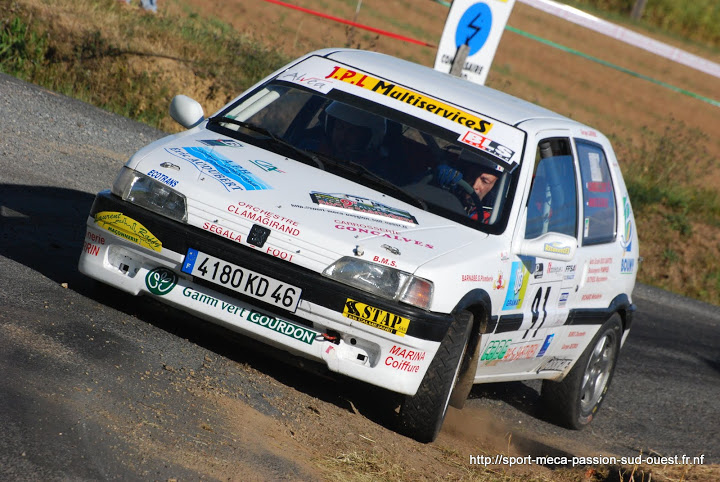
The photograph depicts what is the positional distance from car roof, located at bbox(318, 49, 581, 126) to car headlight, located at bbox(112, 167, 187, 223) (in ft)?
6.04

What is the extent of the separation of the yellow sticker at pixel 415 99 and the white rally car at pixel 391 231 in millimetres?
13

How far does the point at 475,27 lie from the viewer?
11203mm

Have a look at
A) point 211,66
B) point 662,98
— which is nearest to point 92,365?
point 211,66

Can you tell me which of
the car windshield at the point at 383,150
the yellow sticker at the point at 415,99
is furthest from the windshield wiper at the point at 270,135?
the yellow sticker at the point at 415,99

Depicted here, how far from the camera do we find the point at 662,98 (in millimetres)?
29625

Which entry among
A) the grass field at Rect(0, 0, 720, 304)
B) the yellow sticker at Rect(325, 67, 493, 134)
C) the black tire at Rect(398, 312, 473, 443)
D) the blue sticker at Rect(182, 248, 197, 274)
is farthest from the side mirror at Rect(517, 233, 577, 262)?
the grass field at Rect(0, 0, 720, 304)

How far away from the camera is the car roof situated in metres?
6.62

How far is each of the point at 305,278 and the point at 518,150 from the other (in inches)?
70.9

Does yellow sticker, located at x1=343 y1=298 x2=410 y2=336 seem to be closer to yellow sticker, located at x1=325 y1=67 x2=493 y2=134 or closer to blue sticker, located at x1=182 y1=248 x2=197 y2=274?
blue sticker, located at x1=182 y1=248 x2=197 y2=274

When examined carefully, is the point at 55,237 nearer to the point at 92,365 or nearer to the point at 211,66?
the point at 92,365

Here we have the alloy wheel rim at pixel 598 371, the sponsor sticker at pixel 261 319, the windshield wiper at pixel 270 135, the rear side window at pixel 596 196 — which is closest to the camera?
the sponsor sticker at pixel 261 319

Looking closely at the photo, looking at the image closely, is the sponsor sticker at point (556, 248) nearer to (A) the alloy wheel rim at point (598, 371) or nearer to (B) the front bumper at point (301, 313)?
(B) the front bumper at point (301, 313)

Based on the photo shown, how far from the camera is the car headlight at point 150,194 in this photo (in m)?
5.41

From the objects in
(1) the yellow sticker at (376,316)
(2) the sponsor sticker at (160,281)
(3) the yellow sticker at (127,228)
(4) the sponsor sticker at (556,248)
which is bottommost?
(2) the sponsor sticker at (160,281)
